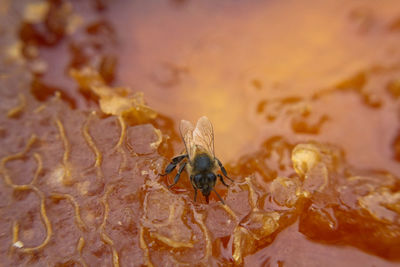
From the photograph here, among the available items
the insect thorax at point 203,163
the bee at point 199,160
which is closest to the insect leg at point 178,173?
the bee at point 199,160

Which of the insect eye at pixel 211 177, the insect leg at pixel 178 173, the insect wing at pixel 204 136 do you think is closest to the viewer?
the insect eye at pixel 211 177

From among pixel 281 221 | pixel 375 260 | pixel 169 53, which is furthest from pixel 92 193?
pixel 375 260

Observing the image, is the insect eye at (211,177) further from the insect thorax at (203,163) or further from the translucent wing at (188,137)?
the translucent wing at (188,137)

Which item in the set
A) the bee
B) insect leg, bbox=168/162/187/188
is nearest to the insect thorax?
the bee

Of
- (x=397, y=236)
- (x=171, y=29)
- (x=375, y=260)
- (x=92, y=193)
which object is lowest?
(x=375, y=260)

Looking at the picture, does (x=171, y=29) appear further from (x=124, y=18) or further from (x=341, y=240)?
(x=341, y=240)

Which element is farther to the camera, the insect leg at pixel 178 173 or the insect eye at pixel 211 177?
the insect leg at pixel 178 173

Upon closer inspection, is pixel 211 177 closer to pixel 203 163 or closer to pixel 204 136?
pixel 203 163

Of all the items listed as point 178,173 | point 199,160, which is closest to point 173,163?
point 178,173

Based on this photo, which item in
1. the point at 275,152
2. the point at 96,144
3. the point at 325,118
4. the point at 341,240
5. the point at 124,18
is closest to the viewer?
the point at 341,240
